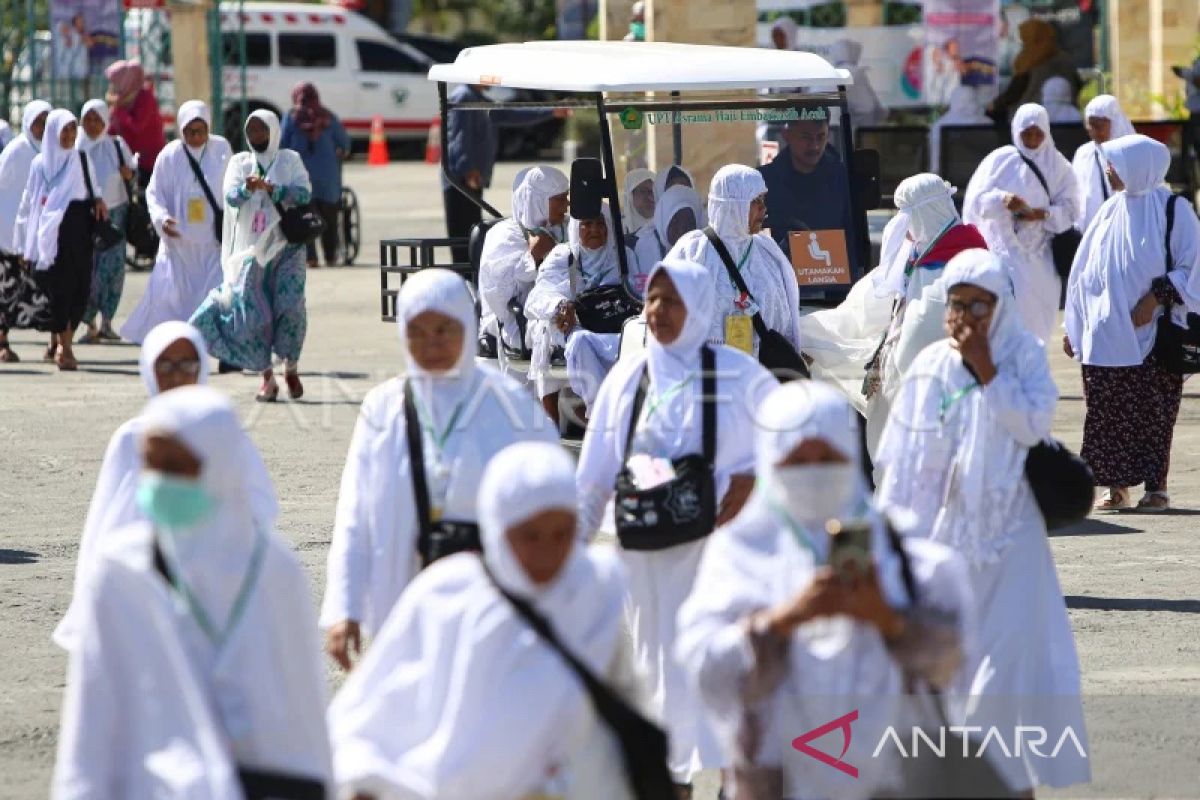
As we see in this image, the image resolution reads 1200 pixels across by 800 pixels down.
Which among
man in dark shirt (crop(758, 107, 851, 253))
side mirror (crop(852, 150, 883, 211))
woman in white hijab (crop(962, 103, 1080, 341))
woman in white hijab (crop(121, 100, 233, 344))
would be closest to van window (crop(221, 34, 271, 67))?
woman in white hijab (crop(121, 100, 233, 344))

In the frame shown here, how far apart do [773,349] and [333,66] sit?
88.8 ft

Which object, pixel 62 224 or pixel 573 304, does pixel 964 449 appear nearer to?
pixel 573 304

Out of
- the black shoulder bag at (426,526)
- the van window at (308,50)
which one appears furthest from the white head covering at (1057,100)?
the van window at (308,50)

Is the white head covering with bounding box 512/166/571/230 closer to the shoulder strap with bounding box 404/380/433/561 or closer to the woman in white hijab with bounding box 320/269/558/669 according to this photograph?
the woman in white hijab with bounding box 320/269/558/669

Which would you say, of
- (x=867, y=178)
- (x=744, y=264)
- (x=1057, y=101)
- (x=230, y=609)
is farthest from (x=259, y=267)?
(x=230, y=609)

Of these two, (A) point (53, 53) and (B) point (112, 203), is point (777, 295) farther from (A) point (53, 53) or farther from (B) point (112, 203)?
(A) point (53, 53)

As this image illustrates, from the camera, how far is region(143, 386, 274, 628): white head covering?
165 inches

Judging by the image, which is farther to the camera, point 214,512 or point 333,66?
point 333,66

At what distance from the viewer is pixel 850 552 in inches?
162

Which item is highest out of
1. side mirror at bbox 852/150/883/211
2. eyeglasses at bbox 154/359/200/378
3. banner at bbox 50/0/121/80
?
banner at bbox 50/0/121/80

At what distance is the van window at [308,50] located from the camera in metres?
34.9

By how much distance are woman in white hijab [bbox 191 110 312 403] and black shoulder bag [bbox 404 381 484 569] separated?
26.5ft

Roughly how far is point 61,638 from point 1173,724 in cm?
336

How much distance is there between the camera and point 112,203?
666 inches
